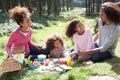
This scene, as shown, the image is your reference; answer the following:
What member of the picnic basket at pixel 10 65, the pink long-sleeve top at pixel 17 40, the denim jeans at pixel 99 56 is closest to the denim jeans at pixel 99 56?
the denim jeans at pixel 99 56

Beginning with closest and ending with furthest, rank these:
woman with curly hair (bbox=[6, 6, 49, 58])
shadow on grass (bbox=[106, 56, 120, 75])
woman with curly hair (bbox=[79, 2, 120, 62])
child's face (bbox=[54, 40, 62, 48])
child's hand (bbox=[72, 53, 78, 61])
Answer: shadow on grass (bbox=[106, 56, 120, 75]) → woman with curly hair (bbox=[79, 2, 120, 62]) → woman with curly hair (bbox=[6, 6, 49, 58]) → child's hand (bbox=[72, 53, 78, 61]) → child's face (bbox=[54, 40, 62, 48])

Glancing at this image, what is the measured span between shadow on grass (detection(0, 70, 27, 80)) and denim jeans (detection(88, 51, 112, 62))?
5.18ft

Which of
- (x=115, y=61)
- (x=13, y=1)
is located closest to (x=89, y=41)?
(x=115, y=61)

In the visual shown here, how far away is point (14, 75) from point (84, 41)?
203 cm

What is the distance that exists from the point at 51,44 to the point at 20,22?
1183 millimetres

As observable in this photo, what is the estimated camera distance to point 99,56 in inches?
254

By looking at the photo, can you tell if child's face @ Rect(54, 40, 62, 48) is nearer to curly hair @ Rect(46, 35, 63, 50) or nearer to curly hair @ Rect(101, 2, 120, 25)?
curly hair @ Rect(46, 35, 63, 50)

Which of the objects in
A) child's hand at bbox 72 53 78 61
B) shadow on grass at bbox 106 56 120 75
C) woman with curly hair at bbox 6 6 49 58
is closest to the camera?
shadow on grass at bbox 106 56 120 75

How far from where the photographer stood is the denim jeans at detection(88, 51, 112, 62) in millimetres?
6434

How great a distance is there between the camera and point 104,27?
21.7ft

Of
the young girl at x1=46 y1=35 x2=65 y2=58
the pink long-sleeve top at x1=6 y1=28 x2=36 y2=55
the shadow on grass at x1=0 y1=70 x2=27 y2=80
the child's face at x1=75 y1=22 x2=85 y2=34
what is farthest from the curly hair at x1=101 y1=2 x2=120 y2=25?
the shadow on grass at x1=0 y1=70 x2=27 y2=80

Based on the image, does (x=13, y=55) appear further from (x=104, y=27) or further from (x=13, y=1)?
(x=13, y=1)

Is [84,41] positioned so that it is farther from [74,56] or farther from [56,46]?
[56,46]

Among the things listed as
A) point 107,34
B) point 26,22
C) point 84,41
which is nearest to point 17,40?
point 26,22
